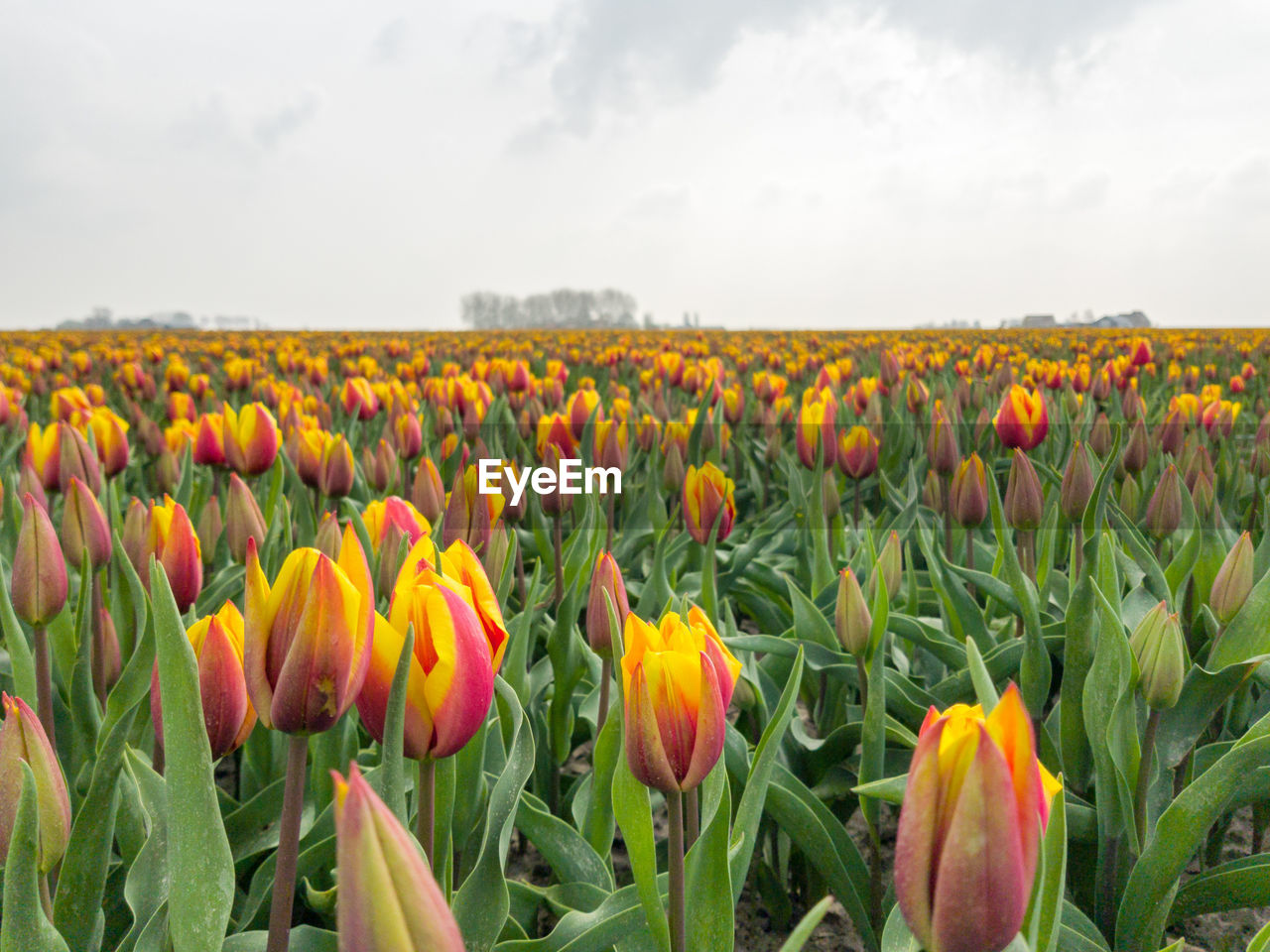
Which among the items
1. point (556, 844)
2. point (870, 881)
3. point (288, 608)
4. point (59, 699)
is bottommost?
point (870, 881)

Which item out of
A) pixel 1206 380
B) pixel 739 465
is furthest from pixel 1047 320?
pixel 739 465

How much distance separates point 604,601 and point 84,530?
93 centimetres

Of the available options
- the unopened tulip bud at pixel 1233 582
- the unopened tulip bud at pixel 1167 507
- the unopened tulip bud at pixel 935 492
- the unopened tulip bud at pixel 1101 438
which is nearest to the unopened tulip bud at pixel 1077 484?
the unopened tulip bud at pixel 1167 507

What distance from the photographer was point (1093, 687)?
1172mm

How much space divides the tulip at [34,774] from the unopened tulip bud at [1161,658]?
1207 mm

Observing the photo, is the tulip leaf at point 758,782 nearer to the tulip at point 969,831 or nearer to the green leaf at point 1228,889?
the tulip at point 969,831

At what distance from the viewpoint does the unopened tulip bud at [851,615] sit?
1.30 meters

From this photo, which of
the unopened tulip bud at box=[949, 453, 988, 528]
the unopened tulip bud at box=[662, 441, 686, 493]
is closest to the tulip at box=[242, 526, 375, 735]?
the unopened tulip bud at box=[949, 453, 988, 528]

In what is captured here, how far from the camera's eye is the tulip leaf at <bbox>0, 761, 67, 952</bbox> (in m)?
0.62

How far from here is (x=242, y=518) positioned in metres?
1.71

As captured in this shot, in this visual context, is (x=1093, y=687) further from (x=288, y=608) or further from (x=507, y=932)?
(x=288, y=608)

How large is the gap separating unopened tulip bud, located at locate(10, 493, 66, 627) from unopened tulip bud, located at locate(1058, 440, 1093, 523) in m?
1.75

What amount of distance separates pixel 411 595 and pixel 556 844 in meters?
0.61

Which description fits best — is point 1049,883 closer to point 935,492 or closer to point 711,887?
point 711,887
